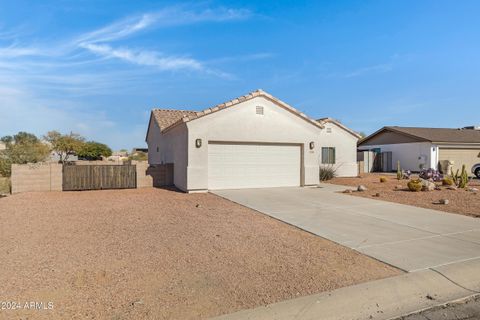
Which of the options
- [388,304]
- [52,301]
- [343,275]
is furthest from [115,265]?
[388,304]

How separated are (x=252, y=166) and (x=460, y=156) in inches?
959

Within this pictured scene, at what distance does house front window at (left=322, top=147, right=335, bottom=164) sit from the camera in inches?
924

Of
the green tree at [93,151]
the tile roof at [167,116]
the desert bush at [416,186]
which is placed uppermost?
the tile roof at [167,116]

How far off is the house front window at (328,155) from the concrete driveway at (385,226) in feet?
36.7

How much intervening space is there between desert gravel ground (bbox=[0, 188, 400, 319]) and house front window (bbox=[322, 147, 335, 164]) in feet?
51.4

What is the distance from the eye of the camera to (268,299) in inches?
155

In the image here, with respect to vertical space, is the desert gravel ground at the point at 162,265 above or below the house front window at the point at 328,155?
below

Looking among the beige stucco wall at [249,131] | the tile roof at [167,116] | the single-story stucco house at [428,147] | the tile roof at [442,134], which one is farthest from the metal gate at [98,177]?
the tile roof at [442,134]

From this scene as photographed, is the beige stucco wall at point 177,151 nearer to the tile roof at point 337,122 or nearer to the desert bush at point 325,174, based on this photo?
the desert bush at point 325,174

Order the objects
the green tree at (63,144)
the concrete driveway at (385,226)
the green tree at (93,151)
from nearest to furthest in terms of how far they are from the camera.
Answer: the concrete driveway at (385,226), the green tree at (63,144), the green tree at (93,151)

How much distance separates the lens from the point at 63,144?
144 ft

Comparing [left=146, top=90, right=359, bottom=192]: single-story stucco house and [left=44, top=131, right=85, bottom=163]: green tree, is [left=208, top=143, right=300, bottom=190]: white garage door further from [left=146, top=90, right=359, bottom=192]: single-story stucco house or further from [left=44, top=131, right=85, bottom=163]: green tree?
[left=44, top=131, right=85, bottom=163]: green tree

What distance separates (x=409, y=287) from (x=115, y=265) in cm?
435

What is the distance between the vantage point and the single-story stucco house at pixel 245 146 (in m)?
14.3
